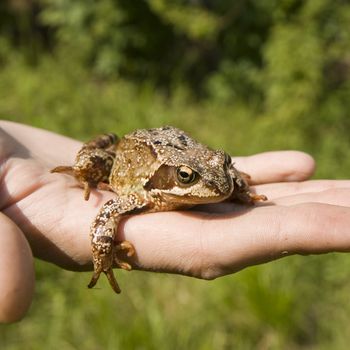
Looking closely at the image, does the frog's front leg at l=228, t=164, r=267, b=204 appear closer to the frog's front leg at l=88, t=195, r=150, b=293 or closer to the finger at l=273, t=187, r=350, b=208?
the finger at l=273, t=187, r=350, b=208

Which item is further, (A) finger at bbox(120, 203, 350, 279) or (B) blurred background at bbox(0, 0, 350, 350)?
(B) blurred background at bbox(0, 0, 350, 350)

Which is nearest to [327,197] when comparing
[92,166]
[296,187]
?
[296,187]

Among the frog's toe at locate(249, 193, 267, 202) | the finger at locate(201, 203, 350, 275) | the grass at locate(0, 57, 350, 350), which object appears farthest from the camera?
the grass at locate(0, 57, 350, 350)

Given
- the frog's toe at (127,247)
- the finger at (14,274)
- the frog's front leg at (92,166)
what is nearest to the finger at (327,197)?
the frog's toe at (127,247)

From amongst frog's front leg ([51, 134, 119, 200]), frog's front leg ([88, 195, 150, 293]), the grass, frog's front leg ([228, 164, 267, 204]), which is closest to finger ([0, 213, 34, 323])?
frog's front leg ([88, 195, 150, 293])

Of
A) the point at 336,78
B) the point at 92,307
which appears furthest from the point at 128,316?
the point at 336,78

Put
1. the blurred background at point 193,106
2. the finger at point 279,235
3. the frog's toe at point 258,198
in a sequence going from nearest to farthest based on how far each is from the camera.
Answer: the finger at point 279,235 < the frog's toe at point 258,198 < the blurred background at point 193,106

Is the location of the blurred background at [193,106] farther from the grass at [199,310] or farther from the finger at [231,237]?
the finger at [231,237]
